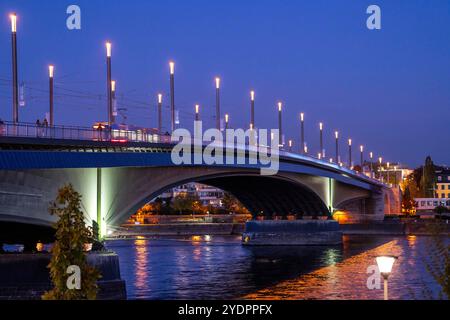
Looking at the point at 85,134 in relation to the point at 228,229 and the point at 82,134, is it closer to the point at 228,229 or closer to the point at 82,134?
the point at 82,134

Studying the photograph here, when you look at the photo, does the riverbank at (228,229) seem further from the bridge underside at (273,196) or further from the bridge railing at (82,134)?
the bridge railing at (82,134)

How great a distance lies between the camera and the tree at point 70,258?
47.8 feet

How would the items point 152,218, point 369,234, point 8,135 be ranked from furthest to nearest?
point 152,218, point 369,234, point 8,135

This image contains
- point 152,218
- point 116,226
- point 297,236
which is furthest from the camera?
point 152,218

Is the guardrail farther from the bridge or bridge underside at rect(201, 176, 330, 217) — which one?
bridge underside at rect(201, 176, 330, 217)

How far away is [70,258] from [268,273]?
114 feet

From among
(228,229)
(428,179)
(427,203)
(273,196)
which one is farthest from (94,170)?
(428,179)

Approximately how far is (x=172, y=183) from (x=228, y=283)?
268 inches

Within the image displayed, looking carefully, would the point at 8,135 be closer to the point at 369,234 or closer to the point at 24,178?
the point at 24,178

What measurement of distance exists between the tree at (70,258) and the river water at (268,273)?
15.3 m

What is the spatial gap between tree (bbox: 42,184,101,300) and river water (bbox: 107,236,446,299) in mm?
15310
